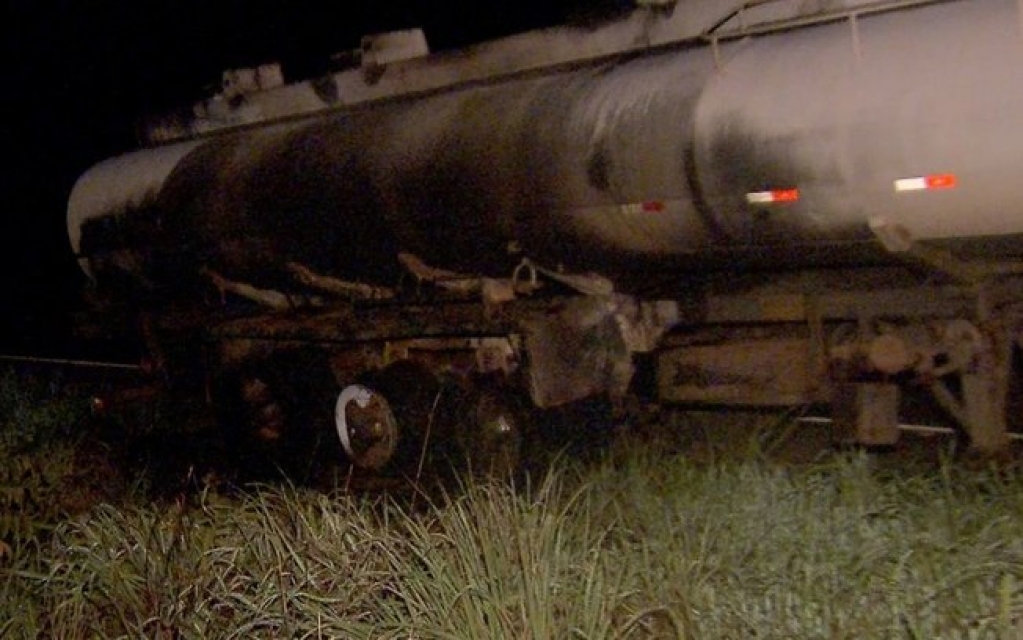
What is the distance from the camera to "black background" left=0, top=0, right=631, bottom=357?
17984mm

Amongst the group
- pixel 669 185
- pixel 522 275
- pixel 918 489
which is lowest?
pixel 918 489

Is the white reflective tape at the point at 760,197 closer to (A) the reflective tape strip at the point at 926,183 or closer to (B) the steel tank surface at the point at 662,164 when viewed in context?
(B) the steel tank surface at the point at 662,164

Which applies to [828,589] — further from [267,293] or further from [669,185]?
[267,293]

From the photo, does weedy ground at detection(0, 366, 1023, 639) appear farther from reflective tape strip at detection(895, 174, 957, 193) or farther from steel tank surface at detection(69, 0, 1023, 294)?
reflective tape strip at detection(895, 174, 957, 193)

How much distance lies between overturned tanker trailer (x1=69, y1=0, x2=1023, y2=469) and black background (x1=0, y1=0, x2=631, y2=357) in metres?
7.86

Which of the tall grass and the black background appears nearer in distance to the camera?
the tall grass

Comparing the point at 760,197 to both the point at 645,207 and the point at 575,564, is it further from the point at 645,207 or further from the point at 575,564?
the point at 575,564

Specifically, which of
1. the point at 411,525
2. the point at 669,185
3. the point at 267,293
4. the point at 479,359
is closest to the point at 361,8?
the point at 267,293

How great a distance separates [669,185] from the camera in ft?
20.4

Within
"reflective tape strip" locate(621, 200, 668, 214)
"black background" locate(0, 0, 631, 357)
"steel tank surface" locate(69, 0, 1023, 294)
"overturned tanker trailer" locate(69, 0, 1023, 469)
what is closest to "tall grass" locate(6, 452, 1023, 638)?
"overturned tanker trailer" locate(69, 0, 1023, 469)

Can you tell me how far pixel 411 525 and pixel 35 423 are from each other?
5.50 m

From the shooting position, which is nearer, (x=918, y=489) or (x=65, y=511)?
(x=918, y=489)

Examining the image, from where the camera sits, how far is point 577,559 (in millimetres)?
4922

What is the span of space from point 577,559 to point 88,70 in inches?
734
